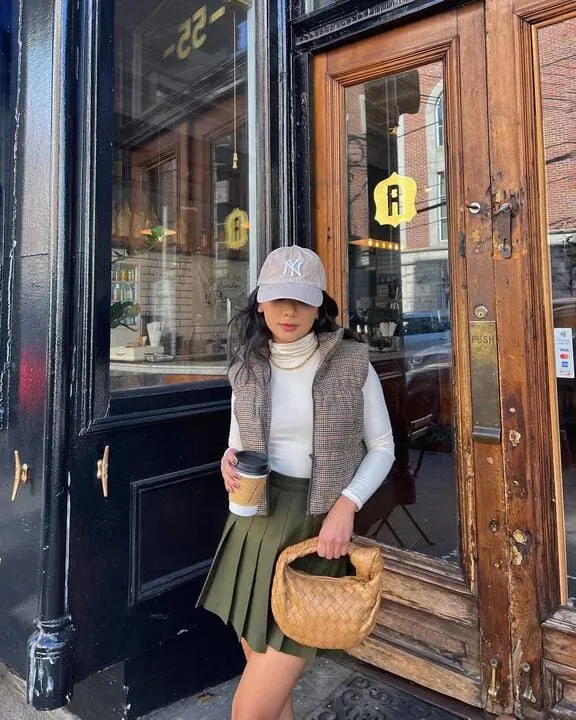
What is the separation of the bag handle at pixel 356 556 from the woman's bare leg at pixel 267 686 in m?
0.29

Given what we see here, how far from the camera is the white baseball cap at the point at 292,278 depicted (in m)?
1.42

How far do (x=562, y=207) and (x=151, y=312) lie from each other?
70.4 inches

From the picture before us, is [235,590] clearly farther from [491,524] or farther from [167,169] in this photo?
[167,169]

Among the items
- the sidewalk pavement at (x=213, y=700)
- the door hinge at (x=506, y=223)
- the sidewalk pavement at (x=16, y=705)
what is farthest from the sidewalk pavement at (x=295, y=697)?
the door hinge at (x=506, y=223)

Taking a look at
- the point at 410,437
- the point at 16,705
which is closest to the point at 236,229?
the point at 410,437

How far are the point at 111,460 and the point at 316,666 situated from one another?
137 cm

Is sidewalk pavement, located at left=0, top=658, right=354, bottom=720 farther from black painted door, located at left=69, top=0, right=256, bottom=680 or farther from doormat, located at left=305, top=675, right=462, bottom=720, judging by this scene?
black painted door, located at left=69, top=0, right=256, bottom=680

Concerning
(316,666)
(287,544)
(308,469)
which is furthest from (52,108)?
(316,666)

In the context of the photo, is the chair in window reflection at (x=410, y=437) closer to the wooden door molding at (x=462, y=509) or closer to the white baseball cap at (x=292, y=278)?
the wooden door molding at (x=462, y=509)

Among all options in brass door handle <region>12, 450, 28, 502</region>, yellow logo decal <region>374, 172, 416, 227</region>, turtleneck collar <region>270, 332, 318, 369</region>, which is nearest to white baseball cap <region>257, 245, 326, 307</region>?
turtleneck collar <region>270, 332, 318, 369</region>

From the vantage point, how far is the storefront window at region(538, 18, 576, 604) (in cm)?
183

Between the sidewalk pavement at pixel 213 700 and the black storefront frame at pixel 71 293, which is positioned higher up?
the black storefront frame at pixel 71 293

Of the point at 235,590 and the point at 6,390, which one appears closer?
the point at 235,590

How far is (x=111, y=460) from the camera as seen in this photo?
6.10 feet
